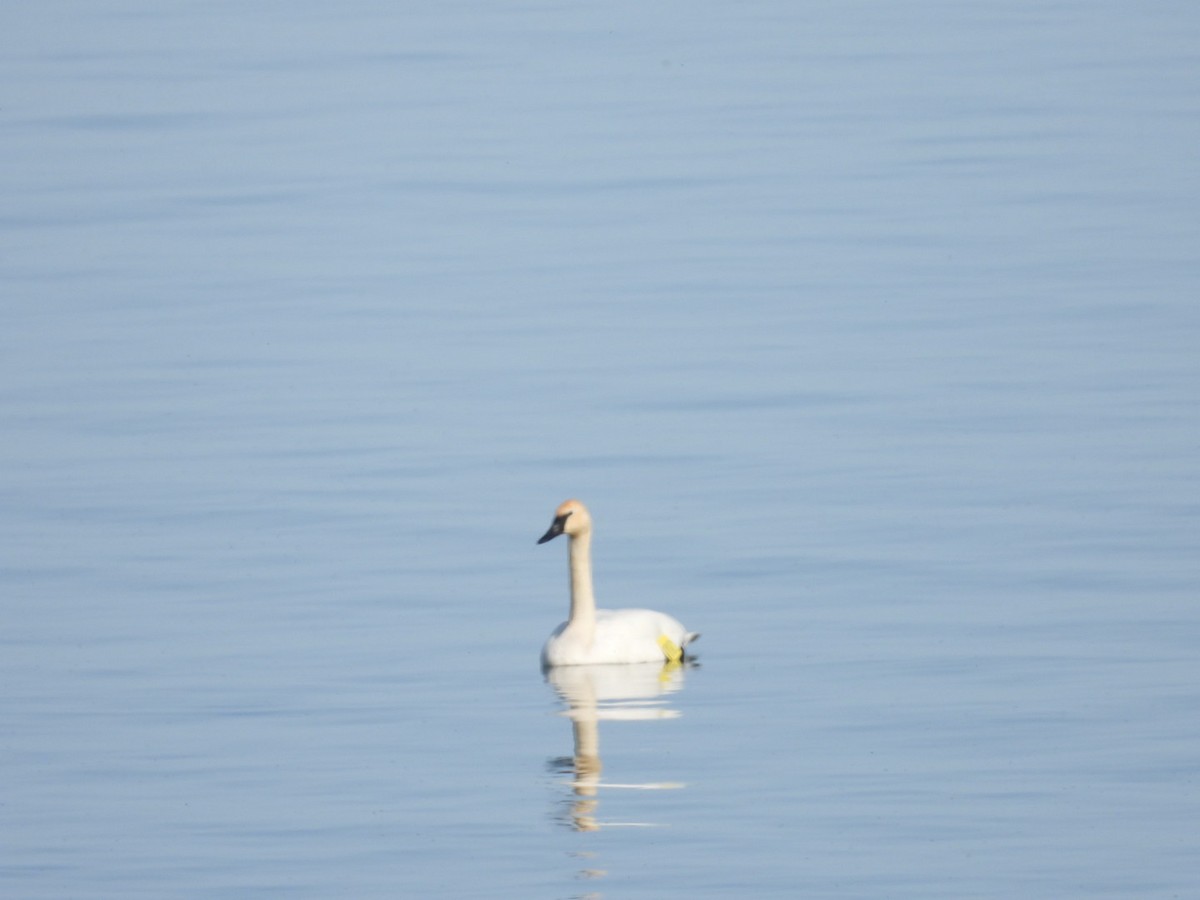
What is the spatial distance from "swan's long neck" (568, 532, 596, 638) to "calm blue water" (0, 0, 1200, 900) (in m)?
0.35

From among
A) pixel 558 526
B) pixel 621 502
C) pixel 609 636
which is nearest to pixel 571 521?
pixel 558 526

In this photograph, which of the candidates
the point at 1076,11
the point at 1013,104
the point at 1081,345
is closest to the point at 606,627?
the point at 1081,345

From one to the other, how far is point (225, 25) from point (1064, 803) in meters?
45.4

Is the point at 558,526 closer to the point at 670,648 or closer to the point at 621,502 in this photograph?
the point at 670,648

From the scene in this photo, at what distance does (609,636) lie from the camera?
48.9 feet

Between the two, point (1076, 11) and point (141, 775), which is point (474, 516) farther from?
point (1076, 11)

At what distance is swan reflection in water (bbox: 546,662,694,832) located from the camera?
459 inches

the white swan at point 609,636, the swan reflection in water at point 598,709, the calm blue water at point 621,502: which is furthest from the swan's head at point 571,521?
the swan reflection in water at point 598,709

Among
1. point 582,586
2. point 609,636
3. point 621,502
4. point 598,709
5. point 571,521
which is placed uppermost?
point 621,502

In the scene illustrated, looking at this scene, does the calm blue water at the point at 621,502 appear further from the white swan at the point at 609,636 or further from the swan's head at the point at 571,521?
the swan's head at the point at 571,521

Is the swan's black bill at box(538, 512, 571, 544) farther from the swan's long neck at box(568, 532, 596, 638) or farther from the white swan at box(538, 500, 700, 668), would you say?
the white swan at box(538, 500, 700, 668)

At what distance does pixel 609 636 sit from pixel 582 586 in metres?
0.34

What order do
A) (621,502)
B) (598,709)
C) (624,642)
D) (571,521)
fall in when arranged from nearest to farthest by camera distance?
(598,709) → (624,642) → (571,521) → (621,502)

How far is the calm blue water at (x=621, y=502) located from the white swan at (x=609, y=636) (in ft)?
0.62
